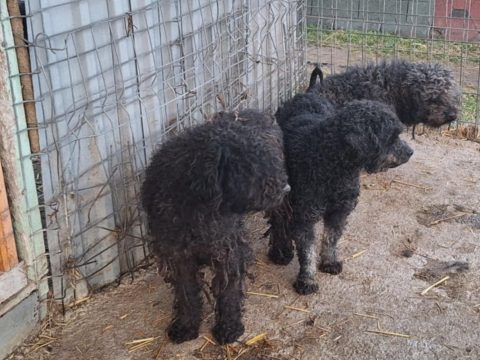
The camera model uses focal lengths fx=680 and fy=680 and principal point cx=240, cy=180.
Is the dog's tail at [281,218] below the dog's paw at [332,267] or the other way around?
the other way around

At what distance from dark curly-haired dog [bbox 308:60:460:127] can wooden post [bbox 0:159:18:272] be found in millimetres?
2919

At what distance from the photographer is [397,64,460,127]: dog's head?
583cm

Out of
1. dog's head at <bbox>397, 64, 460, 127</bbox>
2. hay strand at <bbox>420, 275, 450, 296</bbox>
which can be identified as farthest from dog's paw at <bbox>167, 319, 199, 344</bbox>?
dog's head at <bbox>397, 64, 460, 127</bbox>

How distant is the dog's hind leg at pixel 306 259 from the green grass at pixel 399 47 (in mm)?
4074

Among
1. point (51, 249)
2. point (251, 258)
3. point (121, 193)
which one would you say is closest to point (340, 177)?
point (251, 258)

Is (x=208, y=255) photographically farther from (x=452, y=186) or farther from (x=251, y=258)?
(x=452, y=186)

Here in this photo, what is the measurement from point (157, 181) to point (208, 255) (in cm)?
50

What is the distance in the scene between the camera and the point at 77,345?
13.3ft

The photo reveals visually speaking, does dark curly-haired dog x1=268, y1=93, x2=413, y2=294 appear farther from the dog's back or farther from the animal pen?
the animal pen

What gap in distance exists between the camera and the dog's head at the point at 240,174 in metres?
3.34

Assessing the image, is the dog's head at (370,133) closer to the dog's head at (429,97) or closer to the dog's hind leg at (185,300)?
the dog's hind leg at (185,300)

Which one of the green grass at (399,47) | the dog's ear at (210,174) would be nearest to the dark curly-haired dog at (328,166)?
the dog's ear at (210,174)

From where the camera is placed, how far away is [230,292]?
3.91 meters

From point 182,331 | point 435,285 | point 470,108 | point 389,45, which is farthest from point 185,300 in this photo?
point 389,45
